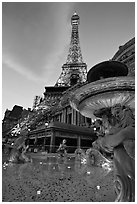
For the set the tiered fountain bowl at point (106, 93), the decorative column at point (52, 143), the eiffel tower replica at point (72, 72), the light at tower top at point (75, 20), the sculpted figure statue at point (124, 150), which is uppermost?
the light at tower top at point (75, 20)

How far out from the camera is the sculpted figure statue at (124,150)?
177 cm

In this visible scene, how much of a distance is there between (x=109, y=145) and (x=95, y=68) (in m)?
2.19

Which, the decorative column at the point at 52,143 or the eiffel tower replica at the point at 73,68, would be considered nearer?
the decorative column at the point at 52,143

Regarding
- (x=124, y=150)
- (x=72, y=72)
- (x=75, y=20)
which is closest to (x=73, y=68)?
(x=72, y=72)

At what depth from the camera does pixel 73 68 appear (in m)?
57.2

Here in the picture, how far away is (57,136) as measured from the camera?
19.4 meters

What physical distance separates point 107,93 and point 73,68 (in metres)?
56.2

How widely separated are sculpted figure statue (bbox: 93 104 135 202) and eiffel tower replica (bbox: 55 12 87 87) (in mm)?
51391

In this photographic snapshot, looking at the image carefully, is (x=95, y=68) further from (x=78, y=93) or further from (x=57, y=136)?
(x=57, y=136)

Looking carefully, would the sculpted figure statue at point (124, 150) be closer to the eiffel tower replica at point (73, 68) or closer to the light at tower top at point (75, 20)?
the eiffel tower replica at point (73, 68)

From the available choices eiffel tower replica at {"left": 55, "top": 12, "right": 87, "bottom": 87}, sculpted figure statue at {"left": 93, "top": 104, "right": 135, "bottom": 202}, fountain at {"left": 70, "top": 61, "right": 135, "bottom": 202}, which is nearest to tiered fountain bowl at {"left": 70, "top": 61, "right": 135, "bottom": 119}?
fountain at {"left": 70, "top": 61, "right": 135, "bottom": 202}

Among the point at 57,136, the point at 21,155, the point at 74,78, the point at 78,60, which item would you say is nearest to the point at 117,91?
the point at 21,155

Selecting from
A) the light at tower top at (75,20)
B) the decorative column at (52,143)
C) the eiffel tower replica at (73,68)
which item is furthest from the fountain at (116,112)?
the light at tower top at (75,20)

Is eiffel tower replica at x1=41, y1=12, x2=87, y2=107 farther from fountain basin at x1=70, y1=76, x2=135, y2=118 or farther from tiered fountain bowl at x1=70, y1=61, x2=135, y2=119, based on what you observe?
fountain basin at x1=70, y1=76, x2=135, y2=118
